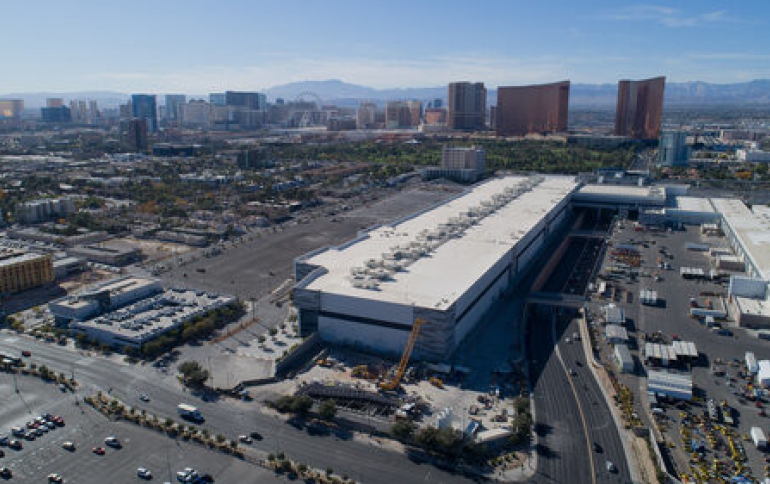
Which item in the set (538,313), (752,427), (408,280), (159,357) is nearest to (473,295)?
(408,280)

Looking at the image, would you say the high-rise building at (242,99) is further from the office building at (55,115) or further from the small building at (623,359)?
the small building at (623,359)

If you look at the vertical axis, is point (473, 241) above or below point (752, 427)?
above

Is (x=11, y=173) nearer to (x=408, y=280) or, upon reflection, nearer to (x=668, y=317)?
(x=408, y=280)

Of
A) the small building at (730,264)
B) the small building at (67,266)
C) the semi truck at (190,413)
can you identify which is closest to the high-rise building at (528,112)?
the small building at (730,264)

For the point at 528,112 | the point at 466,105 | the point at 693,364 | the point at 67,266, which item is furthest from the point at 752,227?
the point at 466,105

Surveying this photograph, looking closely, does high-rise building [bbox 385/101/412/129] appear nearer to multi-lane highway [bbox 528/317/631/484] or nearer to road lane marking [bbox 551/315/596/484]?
road lane marking [bbox 551/315/596/484]

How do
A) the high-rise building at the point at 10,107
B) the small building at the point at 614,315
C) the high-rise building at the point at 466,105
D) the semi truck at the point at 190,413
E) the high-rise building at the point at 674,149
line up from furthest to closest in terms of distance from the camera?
the high-rise building at the point at 10,107 < the high-rise building at the point at 466,105 < the high-rise building at the point at 674,149 < the small building at the point at 614,315 < the semi truck at the point at 190,413

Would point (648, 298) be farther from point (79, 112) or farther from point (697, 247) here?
point (79, 112)

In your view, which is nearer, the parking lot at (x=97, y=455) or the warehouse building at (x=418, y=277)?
the parking lot at (x=97, y=455)
